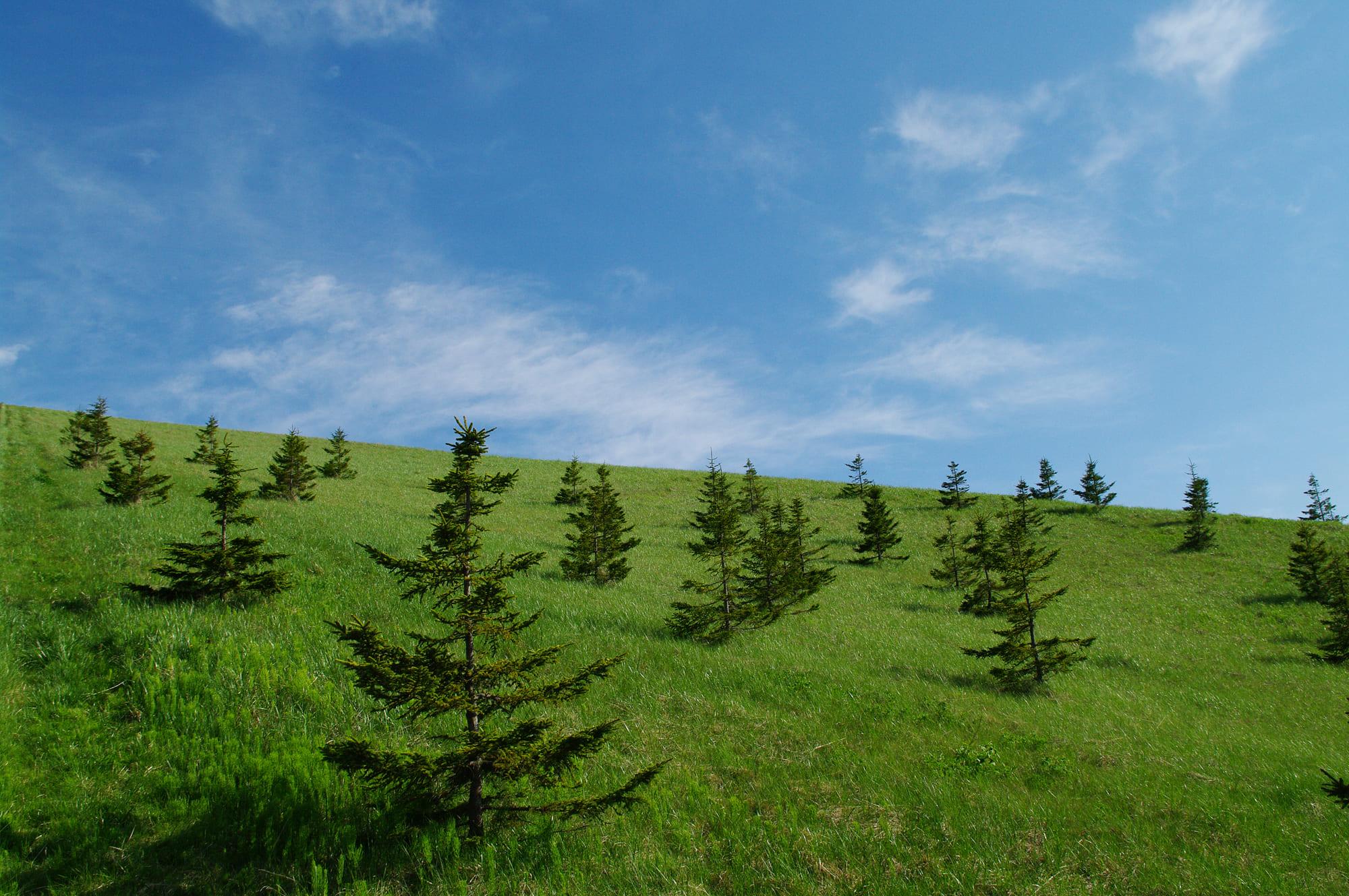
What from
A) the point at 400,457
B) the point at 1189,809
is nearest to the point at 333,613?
the point at 1189,809

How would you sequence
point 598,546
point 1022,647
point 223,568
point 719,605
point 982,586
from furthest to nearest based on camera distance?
point 982,586 < point 598,546 < point 719,605 < point 1022,647 < point 223,568

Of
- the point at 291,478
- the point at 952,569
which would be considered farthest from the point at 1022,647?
the point at 291,478

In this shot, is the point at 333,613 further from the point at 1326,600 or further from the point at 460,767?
the point at 1326,600

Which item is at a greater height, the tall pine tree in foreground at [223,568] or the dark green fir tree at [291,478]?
the dark green fir tree at [291,478]

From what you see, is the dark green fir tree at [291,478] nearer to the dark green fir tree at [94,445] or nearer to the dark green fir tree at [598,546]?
the dark green fir tree at [94,445]

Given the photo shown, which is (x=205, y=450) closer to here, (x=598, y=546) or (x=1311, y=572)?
A: (x=598, y=546)

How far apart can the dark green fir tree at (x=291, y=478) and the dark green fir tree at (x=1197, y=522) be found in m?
57.0

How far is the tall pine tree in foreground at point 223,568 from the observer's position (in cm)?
1095

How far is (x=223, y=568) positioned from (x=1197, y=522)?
179ft

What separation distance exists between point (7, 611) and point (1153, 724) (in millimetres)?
21242

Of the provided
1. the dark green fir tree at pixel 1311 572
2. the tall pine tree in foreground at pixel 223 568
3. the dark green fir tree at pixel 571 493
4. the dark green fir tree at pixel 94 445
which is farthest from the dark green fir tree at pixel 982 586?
the dark green fir tree at pixel 94 445

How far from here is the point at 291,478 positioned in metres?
33.6

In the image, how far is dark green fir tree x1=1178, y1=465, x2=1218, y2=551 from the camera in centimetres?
4003

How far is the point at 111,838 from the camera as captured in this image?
508 cm
